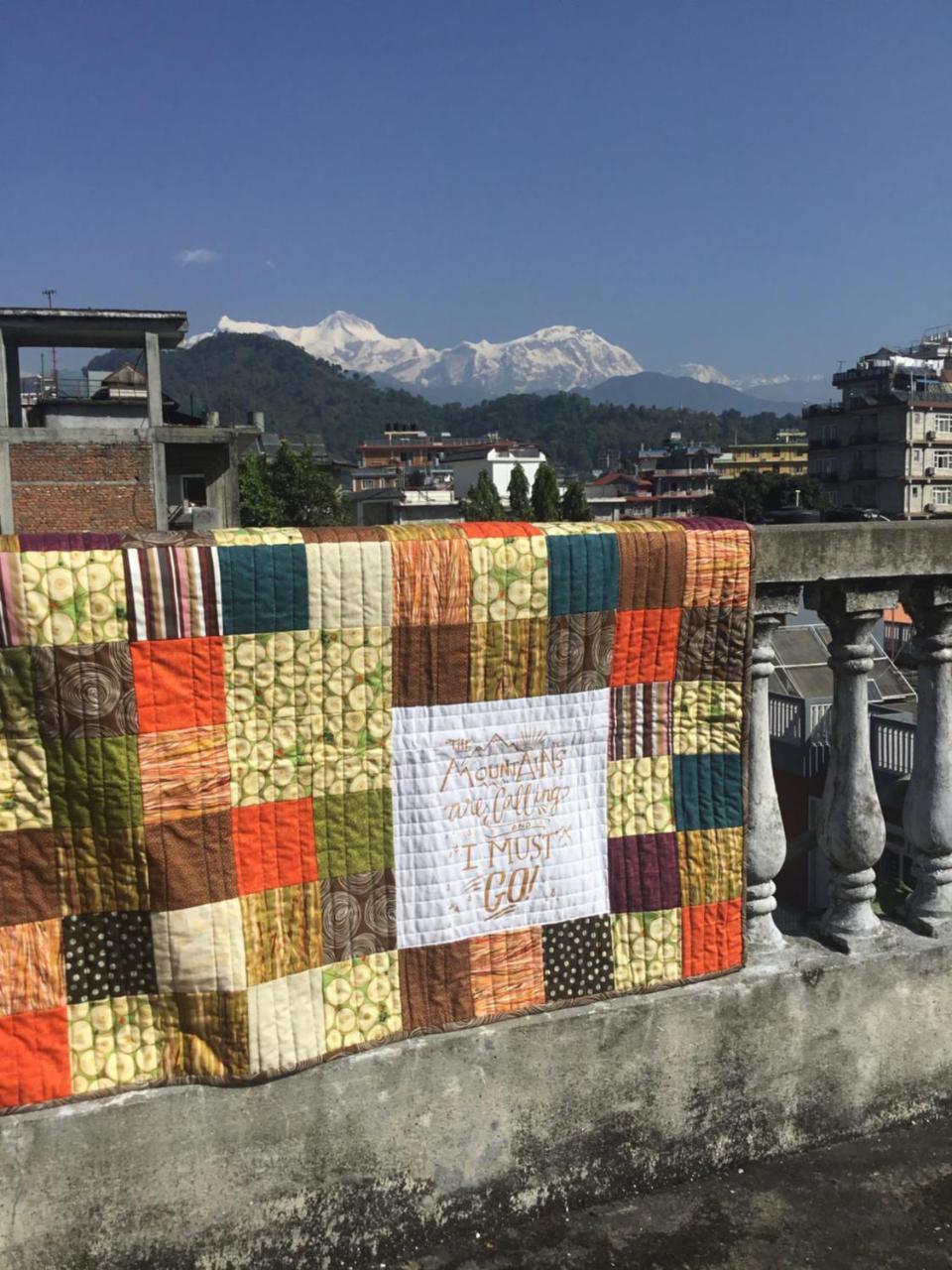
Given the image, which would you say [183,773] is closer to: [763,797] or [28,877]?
[28,877]

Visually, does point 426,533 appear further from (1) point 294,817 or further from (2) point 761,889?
(2) point 761,889

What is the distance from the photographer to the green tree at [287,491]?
40.7 meters

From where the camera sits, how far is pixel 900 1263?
9.61ft

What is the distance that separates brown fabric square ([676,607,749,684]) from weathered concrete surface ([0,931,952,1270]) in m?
0.97

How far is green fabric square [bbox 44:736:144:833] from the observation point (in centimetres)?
265

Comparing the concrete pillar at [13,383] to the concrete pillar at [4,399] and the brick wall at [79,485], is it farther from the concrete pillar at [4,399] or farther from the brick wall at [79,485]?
the brick wall at [79,485]

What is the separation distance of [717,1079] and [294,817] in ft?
5.17

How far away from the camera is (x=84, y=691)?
2.62 m

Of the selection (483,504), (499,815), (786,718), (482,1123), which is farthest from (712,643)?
(483,504)

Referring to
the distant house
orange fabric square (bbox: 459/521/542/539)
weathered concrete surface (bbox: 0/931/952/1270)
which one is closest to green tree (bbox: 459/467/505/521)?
the distant house

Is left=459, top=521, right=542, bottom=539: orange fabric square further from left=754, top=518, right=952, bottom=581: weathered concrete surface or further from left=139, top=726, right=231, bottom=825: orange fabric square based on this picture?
left=139, top=726, right=231, bottom=825: orange fabric square

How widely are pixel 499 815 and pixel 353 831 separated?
1.40ft

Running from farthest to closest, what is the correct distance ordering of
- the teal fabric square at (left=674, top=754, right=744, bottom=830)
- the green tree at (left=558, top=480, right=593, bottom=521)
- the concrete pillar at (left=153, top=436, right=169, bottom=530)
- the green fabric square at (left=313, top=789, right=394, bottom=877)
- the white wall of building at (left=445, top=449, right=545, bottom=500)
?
the white wall of building at (left=445, top=449, right=545, bottom=500)
the green tree at (left=558, top=480, right=593, bottom=521)
the concrete pillar at (left=153, top=436, right=169, bottom=530)
the teal fabric square at (left=674, top=754, right=744, bottom=830)
the green fabric square at (left=313, top=789, right=394, bottom=877)

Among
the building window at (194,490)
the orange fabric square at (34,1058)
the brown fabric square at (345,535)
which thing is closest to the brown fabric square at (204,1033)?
the orange fabric square at (34,1058)
